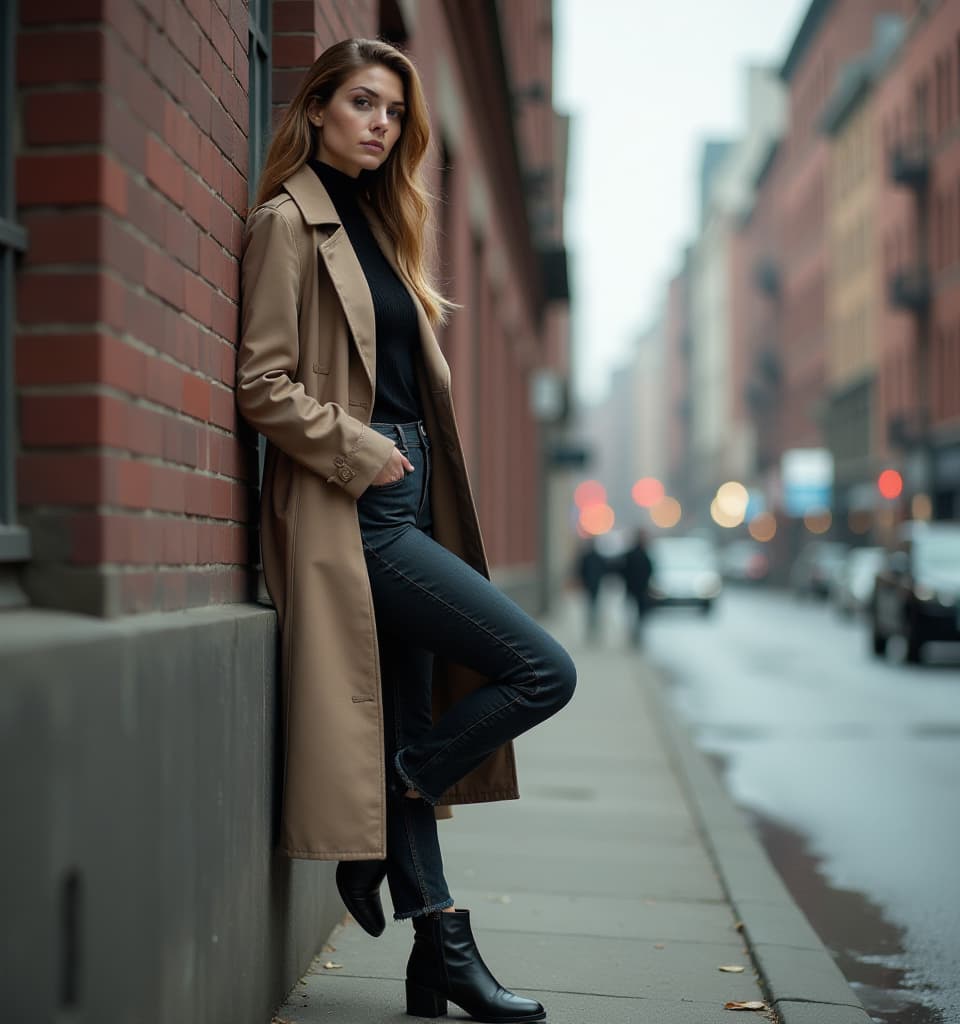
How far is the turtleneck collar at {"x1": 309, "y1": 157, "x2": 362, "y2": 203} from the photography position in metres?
3.89

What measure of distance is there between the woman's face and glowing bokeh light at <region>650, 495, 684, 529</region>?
11899 centimetres

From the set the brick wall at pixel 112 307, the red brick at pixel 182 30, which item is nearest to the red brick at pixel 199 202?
the brick wall at pixel 112 307

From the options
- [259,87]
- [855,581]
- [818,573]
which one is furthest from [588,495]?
[259,87]

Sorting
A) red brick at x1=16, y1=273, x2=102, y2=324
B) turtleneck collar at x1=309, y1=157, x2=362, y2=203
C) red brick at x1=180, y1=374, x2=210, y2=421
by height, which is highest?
turtleneck collar at x1=309, y1=157, x2=362, y2=203

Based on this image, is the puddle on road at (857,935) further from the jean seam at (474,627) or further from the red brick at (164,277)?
the red brick at (164,277)

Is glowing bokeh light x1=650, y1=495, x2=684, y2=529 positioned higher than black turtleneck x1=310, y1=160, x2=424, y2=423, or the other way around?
glowing bokeh light x1=650, y1=495, x2=684, y2=529

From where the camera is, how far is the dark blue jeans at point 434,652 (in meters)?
3.61

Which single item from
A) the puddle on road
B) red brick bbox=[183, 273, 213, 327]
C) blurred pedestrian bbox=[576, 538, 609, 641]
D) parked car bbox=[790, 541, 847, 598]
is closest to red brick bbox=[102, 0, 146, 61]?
red brick bbox=[183, 273, 213, 327]

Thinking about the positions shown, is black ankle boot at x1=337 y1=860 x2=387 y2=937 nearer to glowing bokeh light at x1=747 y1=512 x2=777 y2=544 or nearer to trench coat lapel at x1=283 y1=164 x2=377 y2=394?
trench coat lapel at x1=283 y1=164 x2=377 y2=394

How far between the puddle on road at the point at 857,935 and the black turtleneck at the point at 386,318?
2.16m

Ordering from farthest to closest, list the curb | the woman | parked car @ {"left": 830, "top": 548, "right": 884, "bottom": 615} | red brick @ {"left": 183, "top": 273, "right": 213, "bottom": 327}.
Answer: parked car @ {"left": 830, "top": 548, "right": 884, "bottom": 615}, the curb, the woman, red brick @ {"left": 183, "top": 273, "right": 213, "bottom": 327}

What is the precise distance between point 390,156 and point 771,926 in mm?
2710

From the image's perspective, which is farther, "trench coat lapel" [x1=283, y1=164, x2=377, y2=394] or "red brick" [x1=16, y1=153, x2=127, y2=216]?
"trench coat lapel" [x1=283, y1=164, x2=377, y2=394]

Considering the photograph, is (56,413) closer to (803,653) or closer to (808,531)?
(803,653)
